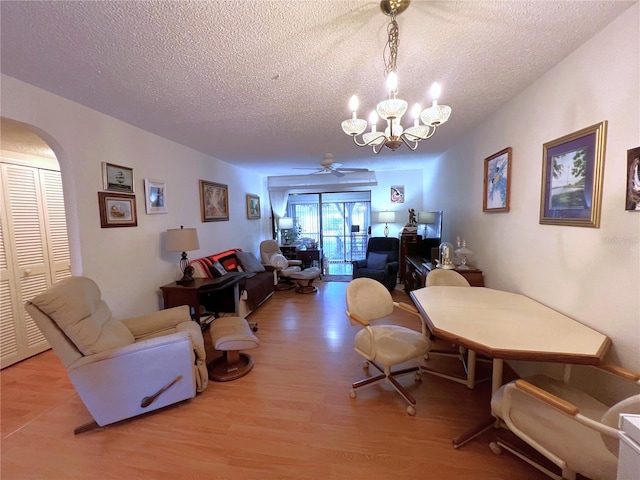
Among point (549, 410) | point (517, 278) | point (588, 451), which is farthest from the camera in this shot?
point (517, 278)

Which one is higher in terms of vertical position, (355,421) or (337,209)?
(337,209)

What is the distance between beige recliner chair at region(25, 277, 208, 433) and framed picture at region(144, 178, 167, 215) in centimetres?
117

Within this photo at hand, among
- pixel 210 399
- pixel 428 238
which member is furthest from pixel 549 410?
pixel 428 238

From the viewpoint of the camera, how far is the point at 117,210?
8.15ft

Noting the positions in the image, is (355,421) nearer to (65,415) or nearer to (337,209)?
(65,415)

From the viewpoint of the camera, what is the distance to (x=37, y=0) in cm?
113

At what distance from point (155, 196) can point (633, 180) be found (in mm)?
3867

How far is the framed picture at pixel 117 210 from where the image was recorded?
92.5 inches

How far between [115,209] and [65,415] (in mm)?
1721

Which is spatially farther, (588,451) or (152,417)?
(152,417)

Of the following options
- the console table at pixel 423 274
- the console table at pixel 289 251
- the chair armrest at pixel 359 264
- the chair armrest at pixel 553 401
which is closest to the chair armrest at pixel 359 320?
the chair armrest at pixel 553 401

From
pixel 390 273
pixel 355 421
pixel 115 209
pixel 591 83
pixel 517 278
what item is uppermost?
pixel 591 83

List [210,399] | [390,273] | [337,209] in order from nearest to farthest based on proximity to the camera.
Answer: [210,399]
[390,273]
[337,209]

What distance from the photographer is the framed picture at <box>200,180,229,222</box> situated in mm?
3828
